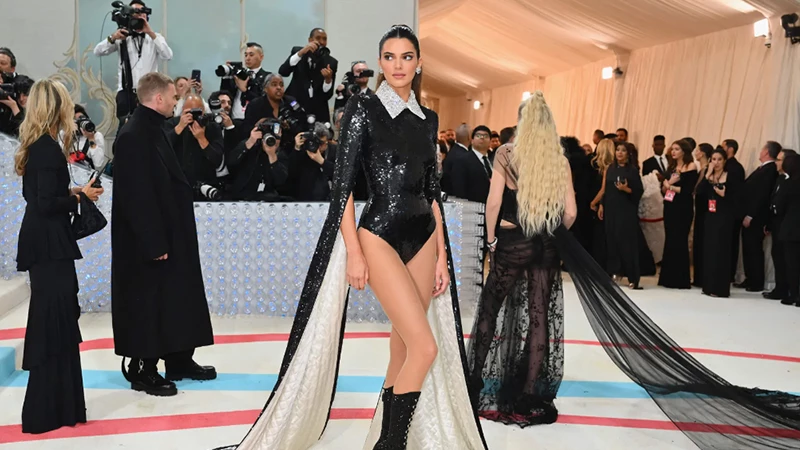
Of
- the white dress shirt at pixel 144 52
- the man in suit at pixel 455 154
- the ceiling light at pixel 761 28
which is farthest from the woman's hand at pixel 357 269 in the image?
the ceiling light at pixel 761 28

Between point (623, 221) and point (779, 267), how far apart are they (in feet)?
5.12

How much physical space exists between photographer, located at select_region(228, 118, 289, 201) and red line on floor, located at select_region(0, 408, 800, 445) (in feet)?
8.22

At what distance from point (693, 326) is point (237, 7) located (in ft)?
19.0

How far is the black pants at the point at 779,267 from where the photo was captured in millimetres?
7887

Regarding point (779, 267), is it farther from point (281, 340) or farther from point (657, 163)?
point (281, 340)

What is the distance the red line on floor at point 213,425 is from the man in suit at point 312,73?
13.3 feet

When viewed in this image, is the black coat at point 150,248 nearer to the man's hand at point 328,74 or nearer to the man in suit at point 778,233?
the man's hand at point 328,74

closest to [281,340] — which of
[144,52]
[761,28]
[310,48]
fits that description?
[310,48]

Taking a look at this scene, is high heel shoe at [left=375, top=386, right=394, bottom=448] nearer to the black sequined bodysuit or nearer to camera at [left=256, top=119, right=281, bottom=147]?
the black sequined bodysuit

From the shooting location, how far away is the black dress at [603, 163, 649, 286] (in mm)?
8148

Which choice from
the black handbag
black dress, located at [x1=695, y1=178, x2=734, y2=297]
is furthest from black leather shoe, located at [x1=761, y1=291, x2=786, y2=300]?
the black handbag

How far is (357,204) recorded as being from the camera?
5941 mm

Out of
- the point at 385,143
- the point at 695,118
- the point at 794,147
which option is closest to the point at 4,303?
the point at 385,143

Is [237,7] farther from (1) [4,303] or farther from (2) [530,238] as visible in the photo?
(2) [530,238]
